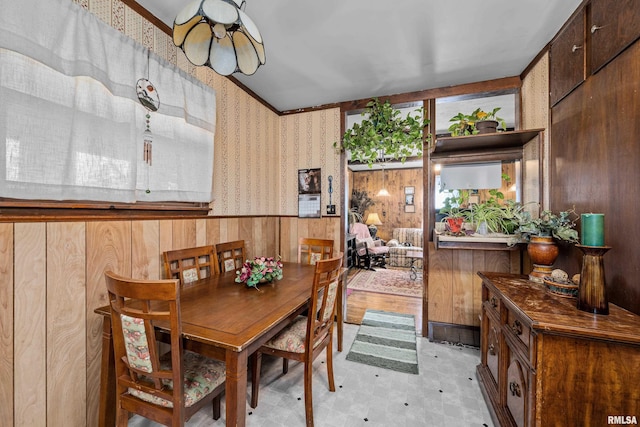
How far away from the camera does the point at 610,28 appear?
56.6 inches

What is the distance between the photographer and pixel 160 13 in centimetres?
183

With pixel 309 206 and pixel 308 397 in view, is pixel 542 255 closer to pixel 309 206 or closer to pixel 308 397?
pixel 308 397

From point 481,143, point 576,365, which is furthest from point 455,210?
point 576,365

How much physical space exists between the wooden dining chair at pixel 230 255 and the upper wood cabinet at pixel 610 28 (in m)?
2.86

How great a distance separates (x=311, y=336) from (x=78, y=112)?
180 centimetres

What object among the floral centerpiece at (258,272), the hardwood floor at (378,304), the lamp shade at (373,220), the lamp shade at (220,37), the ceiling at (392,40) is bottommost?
the hardwood floor at (378,304)

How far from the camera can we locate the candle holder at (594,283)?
Result: 118 centimetres

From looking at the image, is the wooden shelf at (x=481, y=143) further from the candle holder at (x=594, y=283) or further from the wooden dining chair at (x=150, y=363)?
the wooden dining chair at (x=150, y=363)

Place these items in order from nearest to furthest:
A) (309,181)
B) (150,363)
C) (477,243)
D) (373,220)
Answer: (150,363)
(477,243)
(309,181)
(373,220)

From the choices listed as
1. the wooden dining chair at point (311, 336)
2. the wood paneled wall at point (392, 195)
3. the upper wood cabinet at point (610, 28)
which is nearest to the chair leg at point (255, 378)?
the wooden dining chair at point (311, 336)

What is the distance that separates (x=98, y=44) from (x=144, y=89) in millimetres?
298

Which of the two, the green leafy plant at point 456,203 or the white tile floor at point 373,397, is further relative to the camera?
the green leafy plant at point 456,203

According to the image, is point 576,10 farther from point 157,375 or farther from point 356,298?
point 356,298
